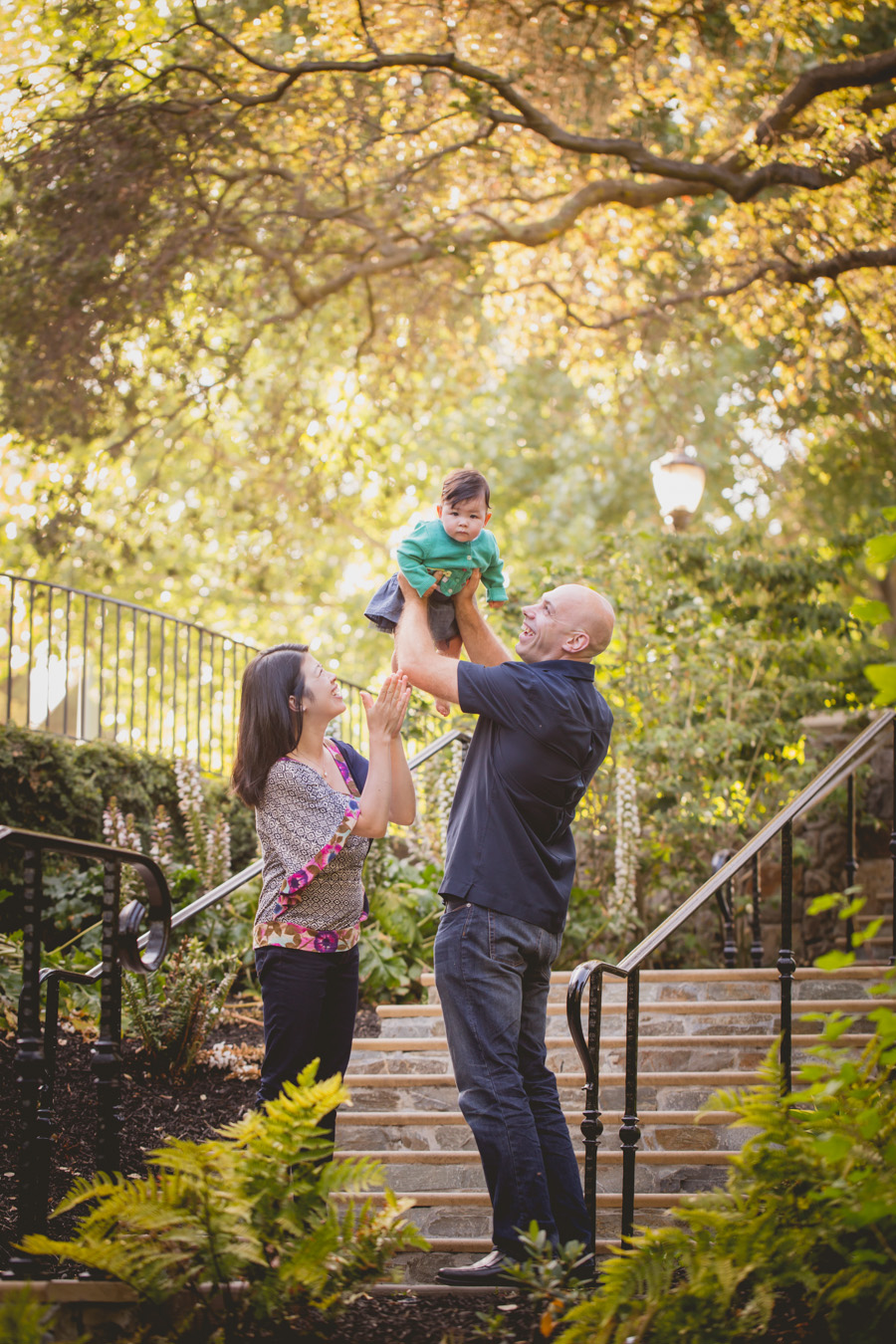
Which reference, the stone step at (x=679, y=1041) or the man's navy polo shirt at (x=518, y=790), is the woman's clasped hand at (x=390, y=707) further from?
the stone step at (x=679, y=1041)

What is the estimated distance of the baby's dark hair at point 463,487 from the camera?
11.8 ft

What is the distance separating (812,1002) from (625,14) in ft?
21.0

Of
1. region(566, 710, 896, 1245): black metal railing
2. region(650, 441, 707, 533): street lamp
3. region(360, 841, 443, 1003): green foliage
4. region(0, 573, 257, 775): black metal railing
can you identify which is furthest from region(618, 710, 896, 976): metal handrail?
region(0, 573, 257, 775): black metal railing

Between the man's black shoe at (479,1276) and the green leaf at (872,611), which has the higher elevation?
the green leaf at (872,611)

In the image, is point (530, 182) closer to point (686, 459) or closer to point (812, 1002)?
point (686, 459)

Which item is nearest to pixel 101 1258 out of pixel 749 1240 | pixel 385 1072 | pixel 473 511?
pixel 749 1240

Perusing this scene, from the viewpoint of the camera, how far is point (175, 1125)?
4332 mm

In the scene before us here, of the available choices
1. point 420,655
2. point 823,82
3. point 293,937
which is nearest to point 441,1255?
point 293,937

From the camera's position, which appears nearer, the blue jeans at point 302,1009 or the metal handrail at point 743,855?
the blue jeans at point 302,1009

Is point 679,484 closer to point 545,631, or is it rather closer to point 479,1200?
point 545,631

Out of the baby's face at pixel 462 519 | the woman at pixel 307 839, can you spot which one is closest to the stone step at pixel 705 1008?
the woman at pixel 307 839

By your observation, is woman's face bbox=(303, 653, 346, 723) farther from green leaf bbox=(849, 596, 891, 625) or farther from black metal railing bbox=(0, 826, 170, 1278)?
green leaf bbox=(849, 596, 891, 625)

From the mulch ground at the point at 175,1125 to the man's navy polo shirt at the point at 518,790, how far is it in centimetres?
99

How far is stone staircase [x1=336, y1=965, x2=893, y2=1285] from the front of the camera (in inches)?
146
